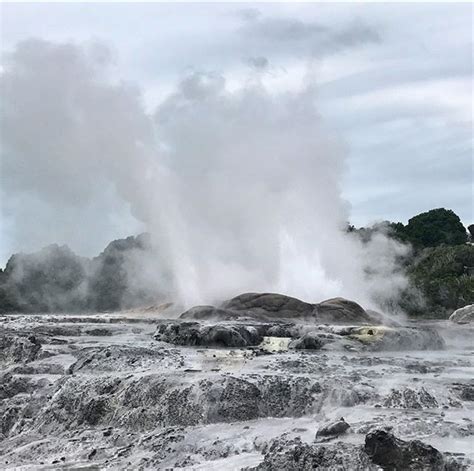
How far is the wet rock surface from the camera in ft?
34.7

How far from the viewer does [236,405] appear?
1323 cm

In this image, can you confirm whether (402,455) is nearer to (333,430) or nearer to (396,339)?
(333,430)

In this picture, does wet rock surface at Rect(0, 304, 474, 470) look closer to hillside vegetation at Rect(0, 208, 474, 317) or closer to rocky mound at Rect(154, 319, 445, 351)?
rocky mound at Rect(154, 319, 445, 351)

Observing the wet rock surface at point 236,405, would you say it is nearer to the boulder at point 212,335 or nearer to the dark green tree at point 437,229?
the boulder at point 212,335

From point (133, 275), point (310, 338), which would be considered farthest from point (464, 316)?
point (133, 275)

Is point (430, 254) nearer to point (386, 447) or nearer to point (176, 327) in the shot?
point (176, 327)

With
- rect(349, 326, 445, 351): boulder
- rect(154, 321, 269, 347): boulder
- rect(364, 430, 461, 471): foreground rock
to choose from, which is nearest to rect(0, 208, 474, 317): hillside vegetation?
rect(349, 326, 445, 351): boulder

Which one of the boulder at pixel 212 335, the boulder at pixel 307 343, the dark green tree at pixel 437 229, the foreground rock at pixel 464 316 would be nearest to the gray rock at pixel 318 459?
the boulder at pixel 307 343

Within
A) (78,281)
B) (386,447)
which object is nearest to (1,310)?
(78,281)

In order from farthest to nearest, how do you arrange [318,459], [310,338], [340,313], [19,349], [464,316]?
1. [464,316]
2. [340,313]
3. [310,338]
4. [19,349]
5. [318,459]

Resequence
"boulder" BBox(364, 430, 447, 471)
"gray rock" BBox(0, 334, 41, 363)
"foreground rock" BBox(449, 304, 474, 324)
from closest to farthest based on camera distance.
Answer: "boulder" BBox(364, 430, 447, 471) → "gray rock" BBox(0, 334, 41, 363) → "foreground rock" BBox(449, 304, 474, 324)

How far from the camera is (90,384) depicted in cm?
1508

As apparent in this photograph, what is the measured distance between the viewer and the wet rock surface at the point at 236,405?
10.6 meters

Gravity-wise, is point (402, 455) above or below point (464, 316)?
below
